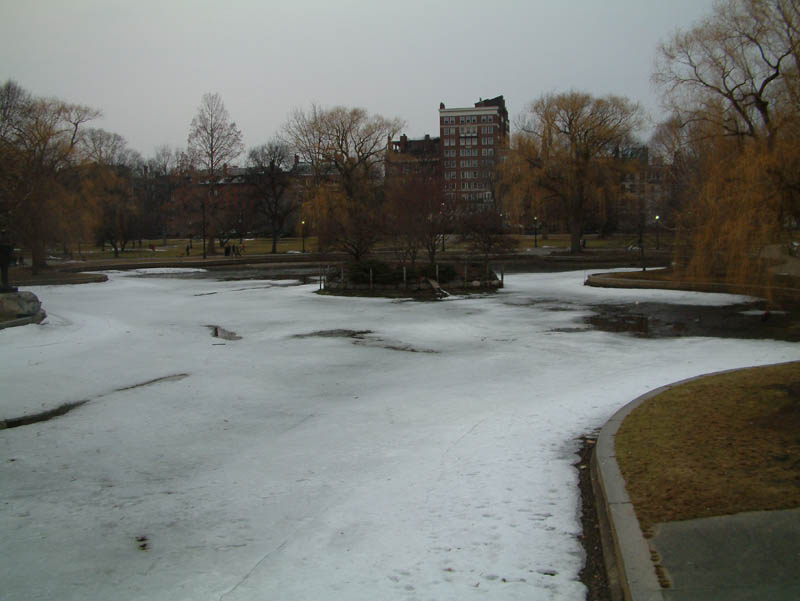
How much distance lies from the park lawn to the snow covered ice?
2.23ft

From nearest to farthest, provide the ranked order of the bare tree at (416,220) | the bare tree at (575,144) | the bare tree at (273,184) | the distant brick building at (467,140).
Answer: the bare tree at (416,220), the bare tree at (575,144), the bare tree at (273,184), the distant brick building at (467,140)

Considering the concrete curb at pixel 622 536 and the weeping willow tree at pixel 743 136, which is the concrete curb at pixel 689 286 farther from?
the concrete curb at pixel 622 536

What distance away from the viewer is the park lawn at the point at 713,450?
217 inches

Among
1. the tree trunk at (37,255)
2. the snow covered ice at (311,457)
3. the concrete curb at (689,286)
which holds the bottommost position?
the snow covered ice at (311,457)

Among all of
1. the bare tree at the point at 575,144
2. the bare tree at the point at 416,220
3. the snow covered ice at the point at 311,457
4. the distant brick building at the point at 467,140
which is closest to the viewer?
the snow covered ice at the point at 311,457

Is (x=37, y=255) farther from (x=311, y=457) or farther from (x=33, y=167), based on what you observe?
(x=311, y=457)

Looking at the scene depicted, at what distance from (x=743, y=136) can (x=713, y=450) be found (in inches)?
707

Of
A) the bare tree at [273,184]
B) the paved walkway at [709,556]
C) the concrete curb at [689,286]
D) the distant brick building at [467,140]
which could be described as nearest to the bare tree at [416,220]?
the concrete curb at [689,286]

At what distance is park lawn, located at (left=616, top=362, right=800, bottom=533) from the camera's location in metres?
5.52

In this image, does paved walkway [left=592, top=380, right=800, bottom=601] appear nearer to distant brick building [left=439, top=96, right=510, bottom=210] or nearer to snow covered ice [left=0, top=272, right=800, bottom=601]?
snow covered ice [left=0, top=272, right=800, bottom=601]

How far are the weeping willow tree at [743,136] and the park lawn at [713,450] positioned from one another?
25.5 feet

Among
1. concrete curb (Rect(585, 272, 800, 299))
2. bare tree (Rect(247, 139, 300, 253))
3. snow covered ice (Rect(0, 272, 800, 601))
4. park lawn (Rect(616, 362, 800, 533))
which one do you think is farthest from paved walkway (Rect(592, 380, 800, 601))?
bare tree (Rect(247, 139, 300, 253))

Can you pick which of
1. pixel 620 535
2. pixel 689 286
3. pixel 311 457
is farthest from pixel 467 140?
pixel 620 535

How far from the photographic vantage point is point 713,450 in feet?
22.4
